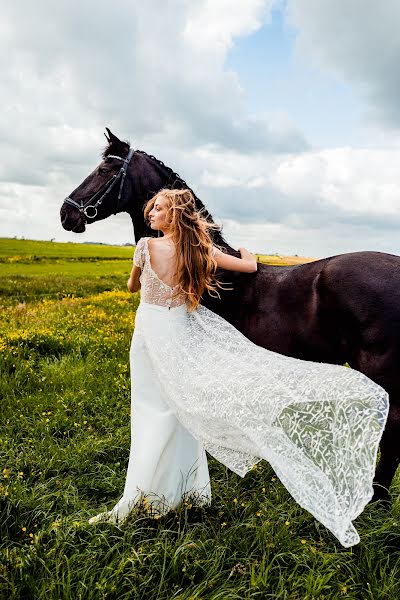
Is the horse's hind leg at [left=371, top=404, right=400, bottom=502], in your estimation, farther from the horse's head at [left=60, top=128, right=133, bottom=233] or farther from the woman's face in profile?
the horse's head at [left=60, top=128, right=133, bottom=233]

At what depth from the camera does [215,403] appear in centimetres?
354

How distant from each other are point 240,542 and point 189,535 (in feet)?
1.21

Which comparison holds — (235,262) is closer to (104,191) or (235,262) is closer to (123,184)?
(123,184)

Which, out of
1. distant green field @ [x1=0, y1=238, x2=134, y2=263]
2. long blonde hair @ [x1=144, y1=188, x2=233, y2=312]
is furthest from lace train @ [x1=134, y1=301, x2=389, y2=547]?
distant green field @ [x1=0, y1=238, x2=134, y2=263]

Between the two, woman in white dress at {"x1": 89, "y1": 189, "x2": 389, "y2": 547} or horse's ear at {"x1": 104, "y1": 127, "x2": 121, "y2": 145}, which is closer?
woman in white dress at {"x1": 89, "y1": 189, "x2": 389, "y2": 547}

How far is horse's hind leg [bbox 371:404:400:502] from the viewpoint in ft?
12.1

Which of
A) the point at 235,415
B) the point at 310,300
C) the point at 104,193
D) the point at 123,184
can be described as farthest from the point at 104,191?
the point at 235,415

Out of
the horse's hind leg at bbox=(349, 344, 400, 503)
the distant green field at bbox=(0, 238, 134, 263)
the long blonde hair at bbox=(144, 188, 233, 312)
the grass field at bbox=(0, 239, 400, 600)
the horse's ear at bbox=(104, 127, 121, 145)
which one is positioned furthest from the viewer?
the distant green field at bbox=(0, 238, 134, 263)

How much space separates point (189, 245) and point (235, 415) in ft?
4.35

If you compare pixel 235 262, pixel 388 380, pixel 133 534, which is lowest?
pixel 133 534

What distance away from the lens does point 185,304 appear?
3.95m

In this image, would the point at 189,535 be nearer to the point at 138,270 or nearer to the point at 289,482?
the point at 289,482

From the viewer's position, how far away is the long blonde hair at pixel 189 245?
147 inches

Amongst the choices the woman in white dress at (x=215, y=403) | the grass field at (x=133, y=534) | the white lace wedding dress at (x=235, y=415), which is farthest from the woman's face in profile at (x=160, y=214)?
the grass field at (x=133, y=534)
